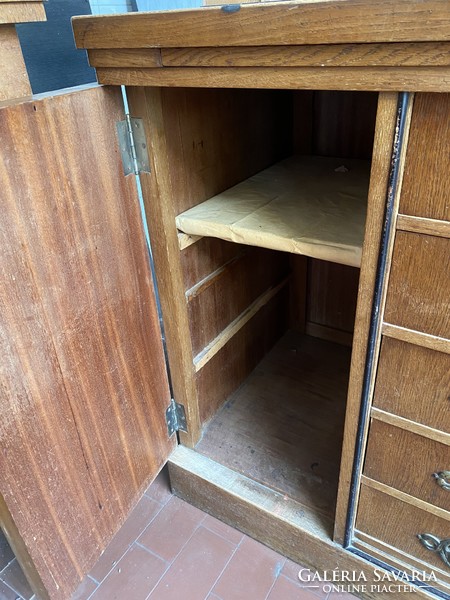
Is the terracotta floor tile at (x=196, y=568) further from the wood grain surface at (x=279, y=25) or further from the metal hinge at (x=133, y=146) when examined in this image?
the wood grain surface at (x=279, y=25)

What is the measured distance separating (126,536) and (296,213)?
39.2 inches

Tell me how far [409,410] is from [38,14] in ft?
2.86

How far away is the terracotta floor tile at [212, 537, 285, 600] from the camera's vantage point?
1154 mm

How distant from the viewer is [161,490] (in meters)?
1.43

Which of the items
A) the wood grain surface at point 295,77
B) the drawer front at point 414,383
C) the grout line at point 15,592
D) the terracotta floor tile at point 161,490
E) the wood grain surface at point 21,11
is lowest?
the terracotta floor tile at point 161,490

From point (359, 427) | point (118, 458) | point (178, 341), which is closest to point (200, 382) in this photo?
point (178, 341)

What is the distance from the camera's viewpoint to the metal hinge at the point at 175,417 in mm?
1231

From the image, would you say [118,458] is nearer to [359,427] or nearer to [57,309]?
[57,309]

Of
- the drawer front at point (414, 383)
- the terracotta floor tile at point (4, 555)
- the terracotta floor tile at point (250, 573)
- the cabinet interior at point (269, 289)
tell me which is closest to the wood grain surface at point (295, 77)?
the cabinet interior at point (269, 289)

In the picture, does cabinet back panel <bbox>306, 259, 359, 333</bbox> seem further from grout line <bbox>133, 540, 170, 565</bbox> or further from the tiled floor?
grout line <bbox>133, 540, 170, 565</bbox>

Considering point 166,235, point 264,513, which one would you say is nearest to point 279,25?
point 166,235

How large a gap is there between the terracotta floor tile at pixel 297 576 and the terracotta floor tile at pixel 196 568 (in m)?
0.15

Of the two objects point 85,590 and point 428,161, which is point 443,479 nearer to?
point 428,161

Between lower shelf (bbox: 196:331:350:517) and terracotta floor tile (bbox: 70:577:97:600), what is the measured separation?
427 mm
